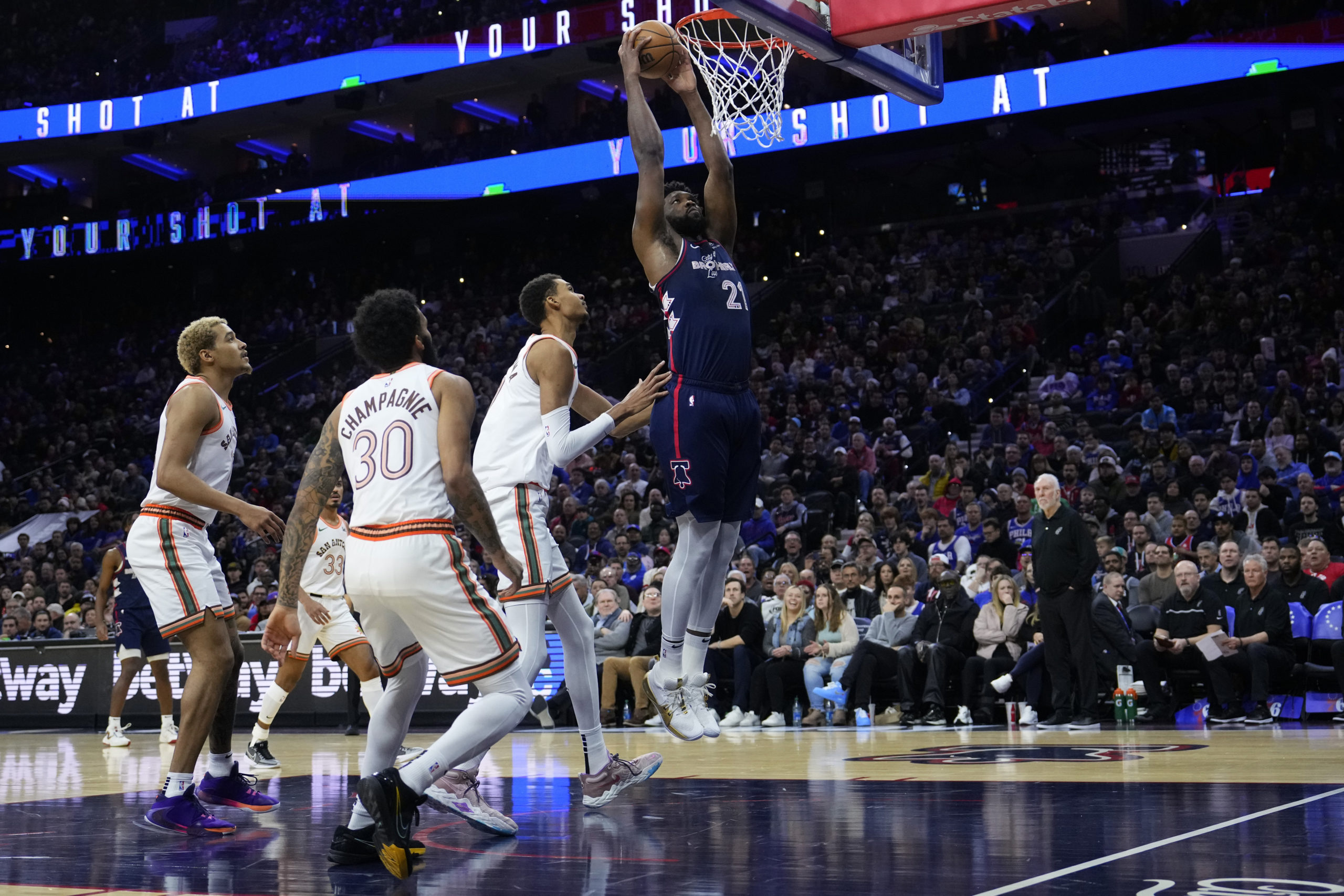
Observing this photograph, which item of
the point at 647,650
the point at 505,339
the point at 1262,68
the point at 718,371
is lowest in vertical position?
the point at 647,650

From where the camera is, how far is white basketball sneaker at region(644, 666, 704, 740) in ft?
19.8

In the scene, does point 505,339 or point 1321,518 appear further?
point 505,339

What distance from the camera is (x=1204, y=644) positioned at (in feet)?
36.1

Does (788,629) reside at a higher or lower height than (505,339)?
lower

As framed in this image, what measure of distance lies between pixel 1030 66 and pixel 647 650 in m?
14.5

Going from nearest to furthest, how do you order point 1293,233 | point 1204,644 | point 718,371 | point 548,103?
point 718,371
point 1204,644
point 1293,233
point 548,103

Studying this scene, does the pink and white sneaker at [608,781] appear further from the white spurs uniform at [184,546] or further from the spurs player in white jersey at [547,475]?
the white spurs uniform at [184,546]

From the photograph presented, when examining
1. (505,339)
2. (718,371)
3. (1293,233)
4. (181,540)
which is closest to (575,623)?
(718,371)

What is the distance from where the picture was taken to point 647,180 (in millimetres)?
5910

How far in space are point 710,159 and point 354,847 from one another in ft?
10.7

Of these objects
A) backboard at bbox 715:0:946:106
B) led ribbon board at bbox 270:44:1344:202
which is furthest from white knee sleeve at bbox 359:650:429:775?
led ribbon board at bbox 270:44:1344:202

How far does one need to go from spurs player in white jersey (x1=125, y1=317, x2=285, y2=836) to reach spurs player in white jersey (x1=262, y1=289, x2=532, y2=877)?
1.03m

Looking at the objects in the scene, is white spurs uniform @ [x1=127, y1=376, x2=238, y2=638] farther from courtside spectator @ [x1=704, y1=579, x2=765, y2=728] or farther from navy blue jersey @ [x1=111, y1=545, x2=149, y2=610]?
courtside spectator @ [x1=704, y1=579, x2=765, y2=728]

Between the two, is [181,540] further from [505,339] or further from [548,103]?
[548,103]
